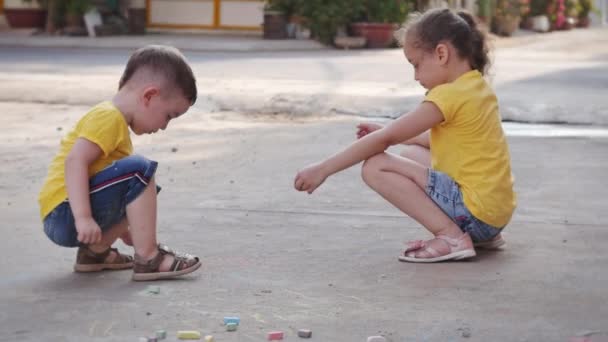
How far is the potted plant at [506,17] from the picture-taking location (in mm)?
23328

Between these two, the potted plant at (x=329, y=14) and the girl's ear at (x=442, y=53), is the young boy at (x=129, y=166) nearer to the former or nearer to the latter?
the girl's ear at (x=442, y=53)

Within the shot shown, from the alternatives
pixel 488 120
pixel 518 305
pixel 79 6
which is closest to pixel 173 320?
pixel 518 305

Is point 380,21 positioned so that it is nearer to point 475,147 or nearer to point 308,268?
point 475,147

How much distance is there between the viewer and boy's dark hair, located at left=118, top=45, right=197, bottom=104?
332 cm

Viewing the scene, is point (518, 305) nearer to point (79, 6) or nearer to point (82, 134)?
point (82, 134)

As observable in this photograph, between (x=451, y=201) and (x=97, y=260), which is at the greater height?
(x=451, y=201)

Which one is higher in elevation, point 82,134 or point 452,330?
point 82,134

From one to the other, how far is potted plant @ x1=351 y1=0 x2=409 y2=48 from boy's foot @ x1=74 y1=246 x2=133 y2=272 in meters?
13.8

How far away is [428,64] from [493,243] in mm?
708

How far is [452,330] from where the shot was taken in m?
2.80

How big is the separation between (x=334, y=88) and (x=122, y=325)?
6539 millimetres

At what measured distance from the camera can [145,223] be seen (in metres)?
3.34

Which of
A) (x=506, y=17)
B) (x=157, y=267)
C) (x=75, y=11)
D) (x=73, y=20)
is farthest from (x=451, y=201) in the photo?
(x=506, y=17)

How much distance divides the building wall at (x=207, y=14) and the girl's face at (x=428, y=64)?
16.4 meters
